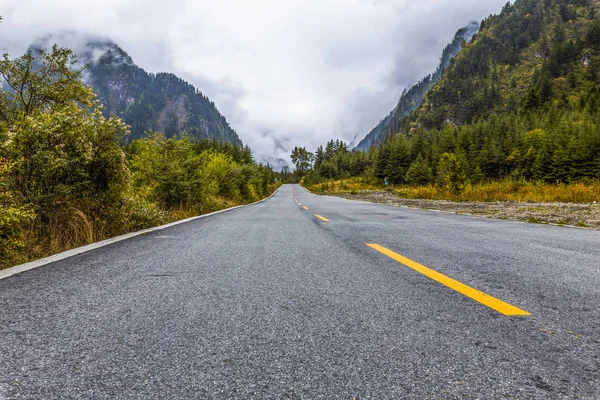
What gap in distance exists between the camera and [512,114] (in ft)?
239

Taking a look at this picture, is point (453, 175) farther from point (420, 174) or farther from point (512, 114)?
point (512, 114)

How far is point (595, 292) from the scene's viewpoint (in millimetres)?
2369

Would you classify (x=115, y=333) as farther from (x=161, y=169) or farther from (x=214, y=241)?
(x=161, y=169)

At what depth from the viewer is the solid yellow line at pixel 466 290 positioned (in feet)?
6.55

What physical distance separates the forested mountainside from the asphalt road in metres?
18.6

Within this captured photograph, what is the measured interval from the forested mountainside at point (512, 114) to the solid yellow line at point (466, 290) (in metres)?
17.9

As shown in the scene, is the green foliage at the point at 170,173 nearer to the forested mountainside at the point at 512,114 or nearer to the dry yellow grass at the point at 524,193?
the dry yellow grass at the point at 524,193

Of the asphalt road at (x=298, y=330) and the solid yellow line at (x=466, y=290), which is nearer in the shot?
the asphalt road at (x=298, y=330)

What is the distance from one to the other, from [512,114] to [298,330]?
9049 centimetres

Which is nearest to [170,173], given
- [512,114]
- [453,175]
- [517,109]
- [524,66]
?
[453,175]

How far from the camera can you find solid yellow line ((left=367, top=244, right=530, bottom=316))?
2.00 metres

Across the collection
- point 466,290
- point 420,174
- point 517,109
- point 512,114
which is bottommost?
point 466,290

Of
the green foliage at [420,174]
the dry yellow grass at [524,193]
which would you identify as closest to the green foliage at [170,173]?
the dry yellow grass at [524,193]

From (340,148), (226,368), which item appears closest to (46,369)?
(226,368)
